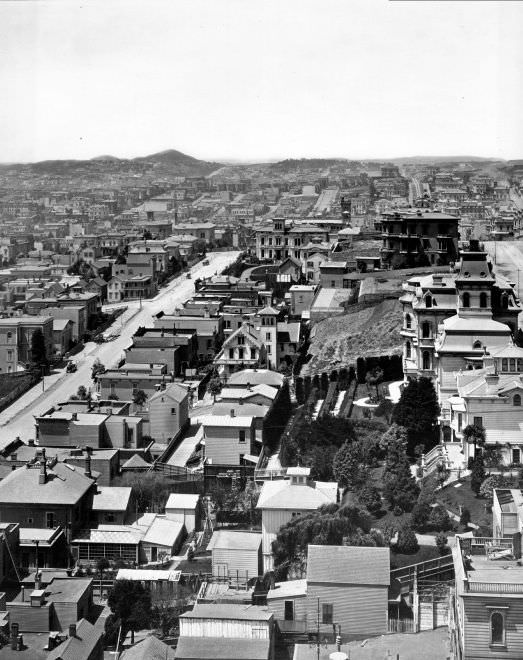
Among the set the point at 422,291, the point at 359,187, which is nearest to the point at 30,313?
the point at 422,291

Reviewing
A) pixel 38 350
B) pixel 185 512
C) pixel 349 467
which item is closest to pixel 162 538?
pixel 185 512

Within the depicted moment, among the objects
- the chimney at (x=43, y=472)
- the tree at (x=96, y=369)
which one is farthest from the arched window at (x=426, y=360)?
the tree at (x=96, y=369)

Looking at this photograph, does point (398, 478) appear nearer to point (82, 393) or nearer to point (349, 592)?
point (349, 592)

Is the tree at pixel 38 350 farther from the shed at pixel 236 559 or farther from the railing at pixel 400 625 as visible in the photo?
the railing at pixel 400 625

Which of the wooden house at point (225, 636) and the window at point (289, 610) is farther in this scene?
the window at point (289, 610)

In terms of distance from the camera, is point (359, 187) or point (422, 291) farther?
point (359, 187)

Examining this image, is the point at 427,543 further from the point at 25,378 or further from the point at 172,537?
the point at 25,378
